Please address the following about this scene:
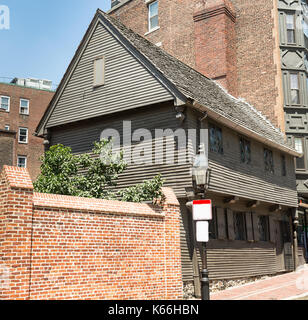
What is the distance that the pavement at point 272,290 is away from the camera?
45.1 feet

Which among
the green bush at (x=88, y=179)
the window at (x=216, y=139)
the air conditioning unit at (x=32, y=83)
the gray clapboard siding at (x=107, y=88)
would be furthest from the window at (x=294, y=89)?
the air conditioning unit at (x=32, y=83)

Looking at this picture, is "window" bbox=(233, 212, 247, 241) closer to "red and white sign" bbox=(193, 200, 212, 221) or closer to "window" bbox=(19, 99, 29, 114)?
"red and white sign" bbox=(193, 200, 212, 221)

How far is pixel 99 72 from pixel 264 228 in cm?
1046

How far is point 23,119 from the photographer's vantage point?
45.2 meters

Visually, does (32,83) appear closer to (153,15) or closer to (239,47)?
(153,15)

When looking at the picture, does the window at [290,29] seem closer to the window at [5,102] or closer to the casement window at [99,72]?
the casement window at [99,72]

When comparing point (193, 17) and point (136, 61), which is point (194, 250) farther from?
Result: point (193, 17)

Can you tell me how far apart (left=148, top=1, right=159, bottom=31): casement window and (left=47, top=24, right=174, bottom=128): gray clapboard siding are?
37.2 feet

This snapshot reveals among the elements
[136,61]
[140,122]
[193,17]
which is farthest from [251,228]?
[193,17]

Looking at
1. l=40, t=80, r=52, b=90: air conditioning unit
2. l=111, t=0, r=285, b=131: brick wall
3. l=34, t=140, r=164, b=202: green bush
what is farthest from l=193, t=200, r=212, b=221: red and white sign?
l=40, t=80, r=52, b=90: air conditioning unit

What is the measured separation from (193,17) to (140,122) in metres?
11.9

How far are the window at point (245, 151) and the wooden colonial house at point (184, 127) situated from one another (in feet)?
0.07

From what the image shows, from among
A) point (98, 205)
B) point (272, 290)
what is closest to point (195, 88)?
point (272, 290)

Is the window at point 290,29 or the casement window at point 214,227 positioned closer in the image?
the casement window at point 214,227
